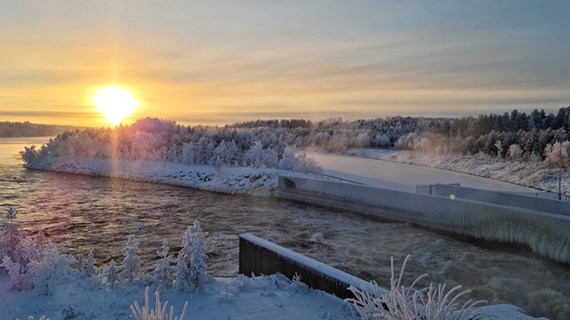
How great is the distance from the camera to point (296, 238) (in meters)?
19.7

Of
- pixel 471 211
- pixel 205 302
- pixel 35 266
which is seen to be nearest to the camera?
pixel 205 302

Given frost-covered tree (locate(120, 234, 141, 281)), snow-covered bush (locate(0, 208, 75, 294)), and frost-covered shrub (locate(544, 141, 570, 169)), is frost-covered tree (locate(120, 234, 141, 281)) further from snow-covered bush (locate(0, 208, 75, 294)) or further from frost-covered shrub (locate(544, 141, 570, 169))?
frost-covered shrub (locate(544, 141, 570, 169))

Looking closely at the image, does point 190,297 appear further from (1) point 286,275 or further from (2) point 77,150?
(2) point 77,150

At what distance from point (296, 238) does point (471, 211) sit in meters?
7.69

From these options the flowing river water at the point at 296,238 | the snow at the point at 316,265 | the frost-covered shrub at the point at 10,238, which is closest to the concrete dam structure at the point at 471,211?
the flowing river water at the point at 296,238

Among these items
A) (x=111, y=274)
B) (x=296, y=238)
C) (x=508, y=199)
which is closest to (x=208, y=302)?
(x=111, y=274)

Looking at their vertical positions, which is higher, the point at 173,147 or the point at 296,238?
the point at 173,147

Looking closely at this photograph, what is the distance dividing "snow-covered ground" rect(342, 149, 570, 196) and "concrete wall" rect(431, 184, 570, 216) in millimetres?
8355

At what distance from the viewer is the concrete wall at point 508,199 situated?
19.2 meters

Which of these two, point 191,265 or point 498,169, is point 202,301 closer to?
point 191,265

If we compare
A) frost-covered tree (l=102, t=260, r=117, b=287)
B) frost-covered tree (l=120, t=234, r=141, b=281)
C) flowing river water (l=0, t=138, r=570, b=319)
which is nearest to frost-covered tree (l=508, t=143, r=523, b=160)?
flowing river water (l=0, t=138, r=570, b=319)

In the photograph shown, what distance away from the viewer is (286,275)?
10.4 meters

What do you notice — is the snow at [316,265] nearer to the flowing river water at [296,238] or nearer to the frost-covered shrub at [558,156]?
the flowing river water at [296,238]

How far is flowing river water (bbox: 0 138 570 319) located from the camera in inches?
543
